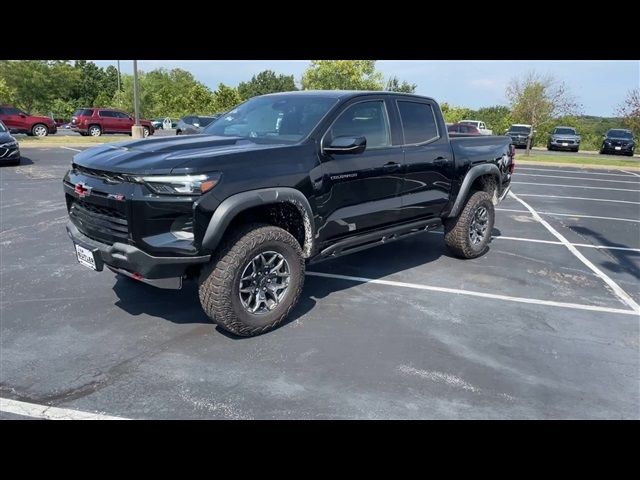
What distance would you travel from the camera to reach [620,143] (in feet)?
98.1

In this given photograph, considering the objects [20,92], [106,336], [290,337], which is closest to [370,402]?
[290,337]

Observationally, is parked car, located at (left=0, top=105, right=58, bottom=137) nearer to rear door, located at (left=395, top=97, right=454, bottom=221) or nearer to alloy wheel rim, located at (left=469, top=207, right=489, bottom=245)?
rear door, located at (left=395, top=97, right=454, bottom=221)

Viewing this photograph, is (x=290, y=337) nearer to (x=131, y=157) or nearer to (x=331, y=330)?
(x=331, y=330)

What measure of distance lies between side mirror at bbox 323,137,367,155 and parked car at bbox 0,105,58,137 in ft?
91.0

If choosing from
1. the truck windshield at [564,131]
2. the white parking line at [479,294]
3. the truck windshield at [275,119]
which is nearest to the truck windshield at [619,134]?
the truck windshield at [564,131]

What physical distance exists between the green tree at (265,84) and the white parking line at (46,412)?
180 feet

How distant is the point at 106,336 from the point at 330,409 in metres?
2.02

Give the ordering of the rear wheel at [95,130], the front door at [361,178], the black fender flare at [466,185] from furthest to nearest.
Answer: the rear wheel at [95,130]
the black fender flare at [466,185]
the front door at [361,178]

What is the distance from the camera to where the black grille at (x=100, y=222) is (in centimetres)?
356

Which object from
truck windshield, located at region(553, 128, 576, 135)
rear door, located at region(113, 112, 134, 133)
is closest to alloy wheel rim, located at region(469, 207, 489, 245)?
rear door, located at region(113, 112, 134, 133)

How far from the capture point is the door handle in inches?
191

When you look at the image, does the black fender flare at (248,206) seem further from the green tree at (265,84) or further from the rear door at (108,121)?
the green tree at (265,84)

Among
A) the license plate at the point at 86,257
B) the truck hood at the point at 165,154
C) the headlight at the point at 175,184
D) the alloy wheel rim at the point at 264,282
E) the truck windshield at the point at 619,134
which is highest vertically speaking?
the truck windshield at the point at 619,134

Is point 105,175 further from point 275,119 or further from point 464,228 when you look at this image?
point 464,228
